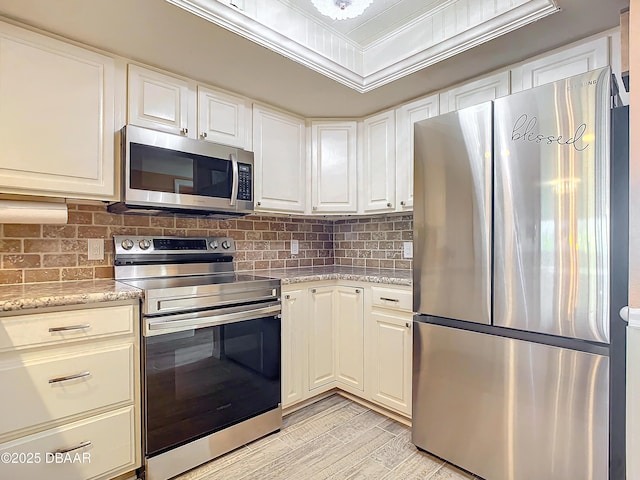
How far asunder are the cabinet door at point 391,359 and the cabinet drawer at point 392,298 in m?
0.05

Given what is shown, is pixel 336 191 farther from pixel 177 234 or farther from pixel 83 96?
pixel 83 96

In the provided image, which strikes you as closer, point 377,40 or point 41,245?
point 41,245

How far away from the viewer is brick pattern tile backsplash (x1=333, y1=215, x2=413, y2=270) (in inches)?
106

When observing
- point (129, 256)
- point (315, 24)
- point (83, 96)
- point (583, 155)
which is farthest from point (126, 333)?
point (583, 155)

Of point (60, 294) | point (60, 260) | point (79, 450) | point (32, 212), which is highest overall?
point (32, 212)

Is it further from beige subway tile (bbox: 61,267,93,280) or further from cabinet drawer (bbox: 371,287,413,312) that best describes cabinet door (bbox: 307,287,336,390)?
beige subway tile (bbox: 61,267,93,280)

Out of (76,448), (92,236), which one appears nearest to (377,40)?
(92,236)

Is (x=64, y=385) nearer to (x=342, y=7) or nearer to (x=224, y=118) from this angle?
(x=224, y=118)

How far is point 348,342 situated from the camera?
2.44 meters

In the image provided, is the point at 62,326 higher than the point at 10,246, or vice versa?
the point at 10,246

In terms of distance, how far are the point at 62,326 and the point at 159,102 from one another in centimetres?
123

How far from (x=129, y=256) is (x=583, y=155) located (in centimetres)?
225

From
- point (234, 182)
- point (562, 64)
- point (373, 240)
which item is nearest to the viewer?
point (562, 64)

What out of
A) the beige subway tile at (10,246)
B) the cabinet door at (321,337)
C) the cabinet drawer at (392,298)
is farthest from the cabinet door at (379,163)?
the beige subway tile at (10,246)
